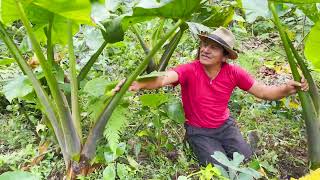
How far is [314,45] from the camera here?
7.39 ft

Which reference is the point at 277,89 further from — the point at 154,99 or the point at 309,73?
the point at 154,99

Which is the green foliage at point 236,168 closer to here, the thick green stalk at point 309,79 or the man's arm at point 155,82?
the man's arm at point 155,82

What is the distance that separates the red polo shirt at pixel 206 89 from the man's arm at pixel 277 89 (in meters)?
0.05

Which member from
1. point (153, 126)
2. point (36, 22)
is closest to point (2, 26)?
point (36, 22)

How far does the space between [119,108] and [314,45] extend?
1.04m

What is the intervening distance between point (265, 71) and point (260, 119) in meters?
0.91

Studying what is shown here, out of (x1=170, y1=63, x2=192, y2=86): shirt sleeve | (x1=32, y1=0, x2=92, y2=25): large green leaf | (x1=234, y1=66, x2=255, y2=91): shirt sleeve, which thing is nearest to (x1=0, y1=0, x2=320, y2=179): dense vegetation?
(x1=32, y1=0, x2=92, y2=25): large green leaf

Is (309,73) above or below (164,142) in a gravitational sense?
above

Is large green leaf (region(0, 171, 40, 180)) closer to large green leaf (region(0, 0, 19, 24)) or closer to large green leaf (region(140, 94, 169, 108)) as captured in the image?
large green leaf (region(0, 0, 19, 24))

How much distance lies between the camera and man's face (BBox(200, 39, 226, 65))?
2320 mm

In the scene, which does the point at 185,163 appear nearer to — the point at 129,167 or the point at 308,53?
the point at 129,167

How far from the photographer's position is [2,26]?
1.89 metres

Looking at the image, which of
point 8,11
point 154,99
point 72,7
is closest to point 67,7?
point 72,7

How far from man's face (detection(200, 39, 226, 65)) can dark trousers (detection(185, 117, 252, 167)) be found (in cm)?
39
